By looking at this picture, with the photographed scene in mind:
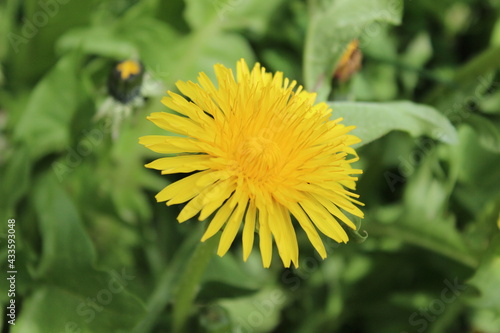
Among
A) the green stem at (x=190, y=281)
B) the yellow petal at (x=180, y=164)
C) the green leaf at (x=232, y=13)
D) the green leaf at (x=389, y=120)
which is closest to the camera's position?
the yellow petal at (x=180, y=164)

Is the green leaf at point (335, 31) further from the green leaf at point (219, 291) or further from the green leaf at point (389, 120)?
the green leaf at point (219, 291)

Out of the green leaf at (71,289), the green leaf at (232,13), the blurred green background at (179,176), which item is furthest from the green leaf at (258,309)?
the green leaf at (232,13)

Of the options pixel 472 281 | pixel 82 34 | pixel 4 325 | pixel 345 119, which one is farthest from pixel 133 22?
pixel 472 281

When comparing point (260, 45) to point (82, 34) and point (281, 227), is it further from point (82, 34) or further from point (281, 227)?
point (281, 227)

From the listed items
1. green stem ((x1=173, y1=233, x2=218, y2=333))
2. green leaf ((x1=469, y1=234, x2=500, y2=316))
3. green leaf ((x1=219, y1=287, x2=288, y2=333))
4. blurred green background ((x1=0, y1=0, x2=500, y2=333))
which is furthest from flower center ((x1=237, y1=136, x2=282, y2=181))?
green leaf ((x1=469, y1=234, x2=500, y2=316))

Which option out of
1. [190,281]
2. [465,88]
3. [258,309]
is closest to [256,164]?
[190,281]

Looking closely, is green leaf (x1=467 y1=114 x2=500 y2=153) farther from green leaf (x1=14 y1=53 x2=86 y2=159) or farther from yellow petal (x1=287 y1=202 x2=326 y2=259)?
green leaf (x1=14 y1=53 x2=86 y2=159)

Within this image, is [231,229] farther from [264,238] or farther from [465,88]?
[465,88]

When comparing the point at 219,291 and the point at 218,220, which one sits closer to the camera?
the point at 218,220
